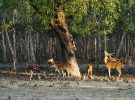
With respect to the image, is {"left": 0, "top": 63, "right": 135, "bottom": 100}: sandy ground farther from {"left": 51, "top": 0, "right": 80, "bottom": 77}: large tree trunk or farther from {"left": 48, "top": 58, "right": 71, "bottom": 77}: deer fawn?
{"left": 51, "top": 0, "right": 80, "bottom": 77}: large tree trunk

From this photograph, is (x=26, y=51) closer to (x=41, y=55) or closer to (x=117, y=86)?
Answer: (x=41, y=55)

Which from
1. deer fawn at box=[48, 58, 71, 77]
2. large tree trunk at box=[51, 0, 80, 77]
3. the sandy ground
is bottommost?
the sandy ground

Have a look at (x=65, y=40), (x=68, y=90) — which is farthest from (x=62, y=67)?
(x=68, y=90)

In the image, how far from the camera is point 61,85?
89.7 feet

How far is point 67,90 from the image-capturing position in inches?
973

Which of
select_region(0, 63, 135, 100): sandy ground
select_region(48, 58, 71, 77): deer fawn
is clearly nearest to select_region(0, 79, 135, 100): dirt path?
select_region(0, 63, 135, 100): sandy ground

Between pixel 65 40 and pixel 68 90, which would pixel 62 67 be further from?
pixel 68 90

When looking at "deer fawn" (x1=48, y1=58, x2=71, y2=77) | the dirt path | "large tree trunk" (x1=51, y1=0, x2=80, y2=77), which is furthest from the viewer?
"large tree trunk" (x1=51, y1=0, x2=80, y2=77)

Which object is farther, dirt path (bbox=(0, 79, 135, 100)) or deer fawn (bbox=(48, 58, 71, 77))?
deer fawn (bbox=(48, 58, 71, 77))

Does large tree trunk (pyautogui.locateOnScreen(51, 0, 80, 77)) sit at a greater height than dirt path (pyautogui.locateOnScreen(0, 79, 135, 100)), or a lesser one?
greater

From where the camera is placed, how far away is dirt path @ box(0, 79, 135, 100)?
2166 cm

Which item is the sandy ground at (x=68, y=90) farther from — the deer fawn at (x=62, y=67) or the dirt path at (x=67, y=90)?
the deer fawn at (x=62, y=67)

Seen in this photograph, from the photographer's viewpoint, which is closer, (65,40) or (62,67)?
(62,67)

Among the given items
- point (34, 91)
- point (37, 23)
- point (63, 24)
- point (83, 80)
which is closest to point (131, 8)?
point (37, 23)
